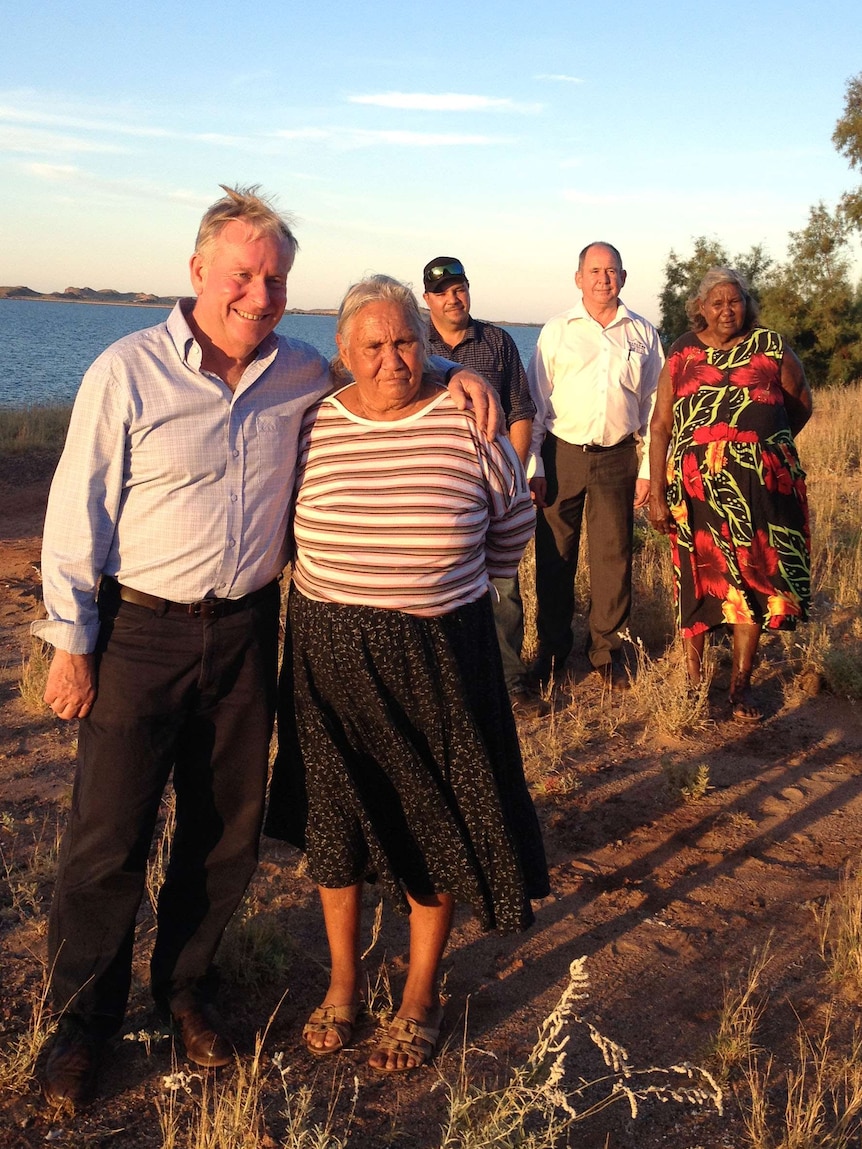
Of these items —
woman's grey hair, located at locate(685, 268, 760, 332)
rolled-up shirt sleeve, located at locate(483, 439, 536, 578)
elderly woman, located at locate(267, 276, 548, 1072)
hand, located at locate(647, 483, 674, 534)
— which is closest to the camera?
elderly woman, located at locate(267, 276, 548, 1072)

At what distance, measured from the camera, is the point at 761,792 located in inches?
193

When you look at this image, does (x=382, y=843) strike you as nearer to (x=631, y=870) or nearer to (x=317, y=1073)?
(x=317, y=1073)

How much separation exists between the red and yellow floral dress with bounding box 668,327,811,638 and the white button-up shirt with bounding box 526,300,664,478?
345mm

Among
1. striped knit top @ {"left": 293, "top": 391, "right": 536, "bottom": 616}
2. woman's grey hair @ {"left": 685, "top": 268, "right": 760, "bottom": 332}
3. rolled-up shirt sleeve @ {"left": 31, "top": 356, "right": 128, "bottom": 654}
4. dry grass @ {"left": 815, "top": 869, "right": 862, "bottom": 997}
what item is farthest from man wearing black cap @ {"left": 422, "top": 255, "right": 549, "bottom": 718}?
rolled-up shirt sleeve @ {"left": 31, "top": 356, "right": 128, "bottom": 654}

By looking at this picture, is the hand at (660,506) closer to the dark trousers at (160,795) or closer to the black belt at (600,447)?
the black belt at (600,447)

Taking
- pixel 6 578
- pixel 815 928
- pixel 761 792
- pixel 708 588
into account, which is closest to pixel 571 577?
pixel 708 588

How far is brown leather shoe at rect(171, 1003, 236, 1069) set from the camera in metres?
2.96

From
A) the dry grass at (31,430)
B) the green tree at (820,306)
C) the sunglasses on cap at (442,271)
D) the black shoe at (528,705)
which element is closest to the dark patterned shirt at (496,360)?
the sunglasses on cap at (442,271)

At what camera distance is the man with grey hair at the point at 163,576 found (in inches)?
105

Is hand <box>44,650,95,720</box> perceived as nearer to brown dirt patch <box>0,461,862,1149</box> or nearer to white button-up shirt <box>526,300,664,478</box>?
brown dirt patch <box>0,461,862,1149</box>

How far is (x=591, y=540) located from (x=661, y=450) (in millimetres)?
692

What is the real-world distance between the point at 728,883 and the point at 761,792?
2.88ft

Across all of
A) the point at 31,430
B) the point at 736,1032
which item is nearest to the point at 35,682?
the point at 736,1032

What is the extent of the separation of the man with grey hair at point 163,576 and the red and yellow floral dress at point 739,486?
9.83ft
